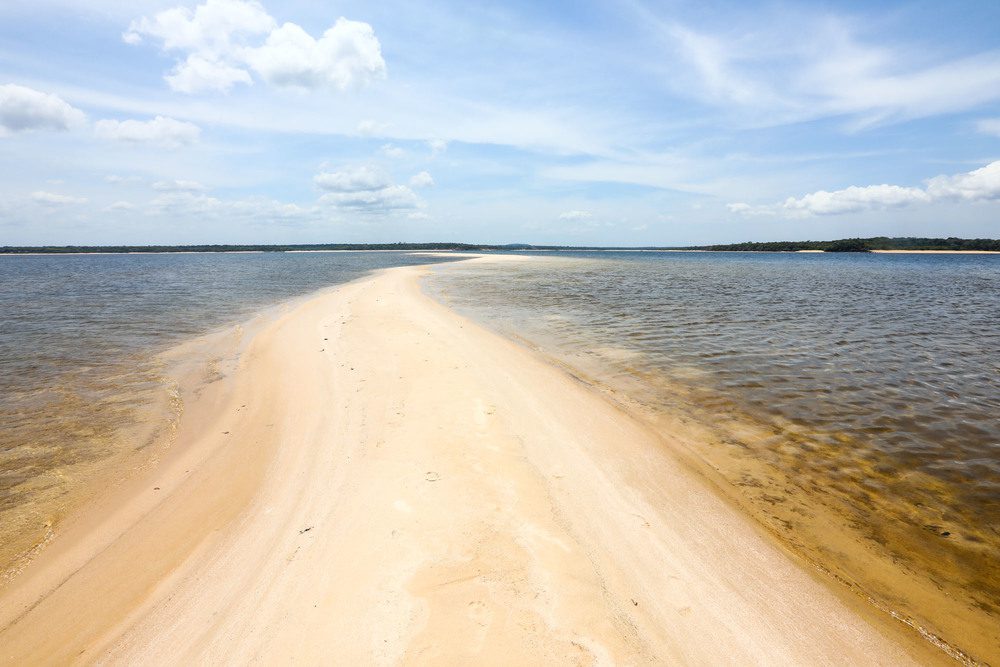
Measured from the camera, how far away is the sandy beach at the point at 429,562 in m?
3.60

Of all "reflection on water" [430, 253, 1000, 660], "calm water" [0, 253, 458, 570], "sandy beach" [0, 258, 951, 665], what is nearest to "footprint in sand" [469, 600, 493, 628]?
"sandy beach" [0, 258, 951, 665]

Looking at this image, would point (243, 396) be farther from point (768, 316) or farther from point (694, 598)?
point (768, 316)

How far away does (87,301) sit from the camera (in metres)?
27.3

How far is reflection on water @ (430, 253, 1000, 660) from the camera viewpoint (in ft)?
15.9

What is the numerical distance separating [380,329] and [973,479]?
15.3 meters

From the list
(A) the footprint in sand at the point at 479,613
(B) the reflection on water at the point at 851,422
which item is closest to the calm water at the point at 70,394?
(A) the footprint in sand at the point at 479,613

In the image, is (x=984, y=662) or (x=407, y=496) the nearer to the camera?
(x=984, y=662)

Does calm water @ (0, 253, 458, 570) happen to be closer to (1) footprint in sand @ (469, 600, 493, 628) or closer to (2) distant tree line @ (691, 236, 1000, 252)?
(1) footprint in sand @ (469, 600, 493, 628)

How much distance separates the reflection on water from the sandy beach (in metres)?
0.73

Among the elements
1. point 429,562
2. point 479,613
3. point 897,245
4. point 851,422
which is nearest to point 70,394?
point 429,562

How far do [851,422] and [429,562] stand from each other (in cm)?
877

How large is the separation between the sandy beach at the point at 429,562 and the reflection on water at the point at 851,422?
729mm

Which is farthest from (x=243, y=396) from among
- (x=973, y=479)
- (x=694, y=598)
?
(x=973, y=479)

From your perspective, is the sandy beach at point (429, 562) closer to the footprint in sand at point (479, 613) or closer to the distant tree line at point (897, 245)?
the footprint in sand at point (479, 613)
